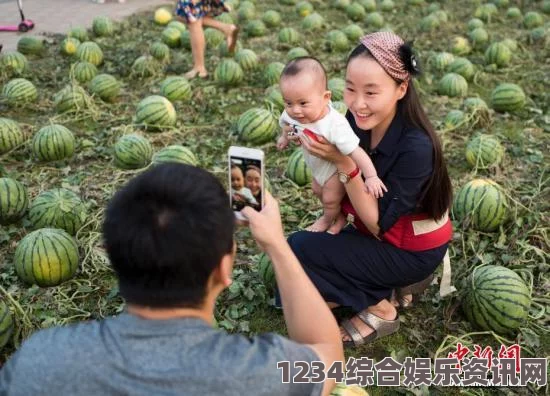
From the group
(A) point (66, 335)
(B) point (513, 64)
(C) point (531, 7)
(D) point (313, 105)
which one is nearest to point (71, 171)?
(D) point (313, 105)

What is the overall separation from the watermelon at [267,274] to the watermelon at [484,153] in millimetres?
2442

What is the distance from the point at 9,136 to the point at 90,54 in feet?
9.74

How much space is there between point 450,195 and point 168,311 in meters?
2.07

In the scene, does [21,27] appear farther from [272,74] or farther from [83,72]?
[272,74]

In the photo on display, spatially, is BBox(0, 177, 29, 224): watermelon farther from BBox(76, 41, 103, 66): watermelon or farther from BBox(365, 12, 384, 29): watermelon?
BBox(365, 12, 384, 29): watermelon

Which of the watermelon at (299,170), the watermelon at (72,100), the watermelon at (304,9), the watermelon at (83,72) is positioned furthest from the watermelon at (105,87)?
the watermelon at (304,9)

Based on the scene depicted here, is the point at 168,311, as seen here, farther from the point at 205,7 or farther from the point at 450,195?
the point at 205,7

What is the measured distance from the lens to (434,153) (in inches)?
120

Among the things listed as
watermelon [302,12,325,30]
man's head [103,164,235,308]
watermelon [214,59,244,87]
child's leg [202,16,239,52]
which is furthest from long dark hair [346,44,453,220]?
watermelon [302,12,325,30]

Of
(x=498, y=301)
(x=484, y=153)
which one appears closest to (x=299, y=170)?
(x=484, y=153)

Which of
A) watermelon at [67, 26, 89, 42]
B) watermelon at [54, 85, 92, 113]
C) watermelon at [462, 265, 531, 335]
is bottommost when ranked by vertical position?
watermelon at [462, 265, 531, 335]

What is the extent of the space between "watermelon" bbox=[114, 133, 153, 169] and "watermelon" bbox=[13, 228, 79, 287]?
1.48 metres

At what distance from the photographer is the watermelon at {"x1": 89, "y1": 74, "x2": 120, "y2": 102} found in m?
6.70

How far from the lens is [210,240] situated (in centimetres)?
170
